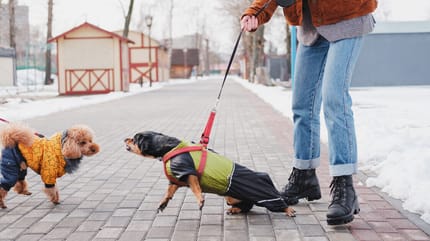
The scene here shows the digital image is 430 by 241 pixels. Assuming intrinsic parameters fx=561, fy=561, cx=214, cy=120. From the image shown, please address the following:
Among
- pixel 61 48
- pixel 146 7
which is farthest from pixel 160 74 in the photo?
pixel 61 48

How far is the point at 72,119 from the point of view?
44.1 feet

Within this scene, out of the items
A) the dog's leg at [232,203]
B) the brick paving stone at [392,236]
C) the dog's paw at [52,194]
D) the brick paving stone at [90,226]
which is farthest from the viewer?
the dog's paw at [52,194]

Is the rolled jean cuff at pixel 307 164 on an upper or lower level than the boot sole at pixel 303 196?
upper

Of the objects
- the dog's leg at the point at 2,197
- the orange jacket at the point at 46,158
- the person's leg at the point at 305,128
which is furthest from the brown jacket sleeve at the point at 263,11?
the dog's leg at the point at 2,197

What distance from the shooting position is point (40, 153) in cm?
422

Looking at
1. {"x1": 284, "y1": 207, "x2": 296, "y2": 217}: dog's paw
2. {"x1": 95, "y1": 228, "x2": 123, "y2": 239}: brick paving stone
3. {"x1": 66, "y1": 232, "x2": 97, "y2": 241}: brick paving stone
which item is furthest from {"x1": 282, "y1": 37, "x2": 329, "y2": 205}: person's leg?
{"x1": 66, "y1": 232, "x2": 97, "y2": 241}: brick paving stone

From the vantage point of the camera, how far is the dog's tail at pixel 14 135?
4.11 meters

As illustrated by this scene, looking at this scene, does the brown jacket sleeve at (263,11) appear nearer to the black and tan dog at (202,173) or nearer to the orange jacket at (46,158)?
the black and tan dog at (202,173)

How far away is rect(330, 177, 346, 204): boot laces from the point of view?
361cm

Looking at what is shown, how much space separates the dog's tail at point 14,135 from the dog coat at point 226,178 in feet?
3.90

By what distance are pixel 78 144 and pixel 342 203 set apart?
6.58 ft

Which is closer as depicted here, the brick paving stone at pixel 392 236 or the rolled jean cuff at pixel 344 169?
the brick paving stone at pixel 392 236

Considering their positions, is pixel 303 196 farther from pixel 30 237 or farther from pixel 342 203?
pixel 30 237

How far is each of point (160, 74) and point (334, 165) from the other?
54.2 meters
